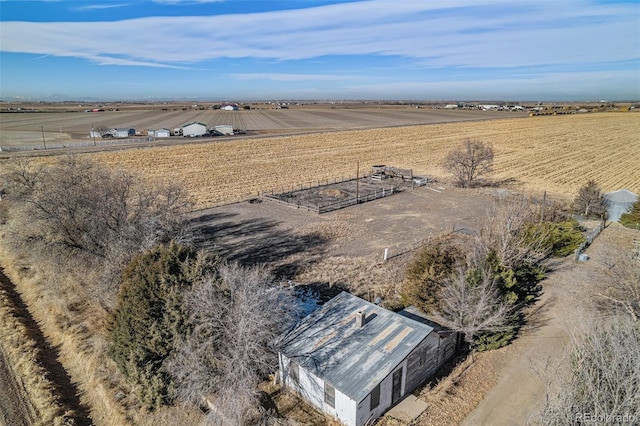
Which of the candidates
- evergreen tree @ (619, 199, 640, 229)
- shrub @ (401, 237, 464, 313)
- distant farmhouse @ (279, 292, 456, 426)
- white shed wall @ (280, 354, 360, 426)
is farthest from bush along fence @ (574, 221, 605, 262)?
white shed wall @ (280, 354, 360, 426)

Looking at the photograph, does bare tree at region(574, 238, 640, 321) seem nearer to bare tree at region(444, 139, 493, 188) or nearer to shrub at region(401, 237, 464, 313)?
shrub at region(401, 237, 464, 313)

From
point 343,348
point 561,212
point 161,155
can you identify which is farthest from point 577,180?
point 161,155

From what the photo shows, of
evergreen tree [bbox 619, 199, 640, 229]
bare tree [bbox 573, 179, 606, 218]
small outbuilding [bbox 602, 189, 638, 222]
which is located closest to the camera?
evergreen tree [bbox 619, 199, 640, 229]

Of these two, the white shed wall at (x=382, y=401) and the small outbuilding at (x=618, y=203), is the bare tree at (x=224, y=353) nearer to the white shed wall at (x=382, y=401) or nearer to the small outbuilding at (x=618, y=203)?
the white shed wall at (x=382, y=401)

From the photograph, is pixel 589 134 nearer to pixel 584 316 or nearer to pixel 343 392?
pixel 584 316

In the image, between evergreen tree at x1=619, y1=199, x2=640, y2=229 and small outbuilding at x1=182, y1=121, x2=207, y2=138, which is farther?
small outbuilding at x1=182, y1=121, x2=207, y2=138
